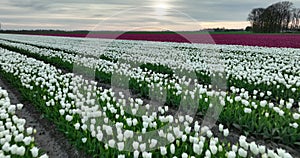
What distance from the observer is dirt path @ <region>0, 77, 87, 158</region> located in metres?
5.13

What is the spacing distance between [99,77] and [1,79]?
3509 millimetres

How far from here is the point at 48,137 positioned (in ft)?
19.1

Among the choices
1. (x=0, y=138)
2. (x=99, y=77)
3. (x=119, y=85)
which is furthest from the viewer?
(x=99, y=77)

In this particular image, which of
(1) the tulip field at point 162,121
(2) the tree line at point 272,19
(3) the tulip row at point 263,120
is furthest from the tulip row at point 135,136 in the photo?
(2) the tree line at point 272,19

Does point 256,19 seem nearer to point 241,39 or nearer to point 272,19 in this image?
point 272,19

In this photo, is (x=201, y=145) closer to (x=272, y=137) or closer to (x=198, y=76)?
(x=272, y=137)

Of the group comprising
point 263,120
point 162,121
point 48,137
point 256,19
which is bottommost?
point 48,137

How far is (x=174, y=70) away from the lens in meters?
11.6

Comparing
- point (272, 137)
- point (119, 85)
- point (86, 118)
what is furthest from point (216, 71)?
point (86, 118)

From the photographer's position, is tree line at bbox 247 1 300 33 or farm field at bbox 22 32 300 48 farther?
tree line at bbox 247 1 300 33

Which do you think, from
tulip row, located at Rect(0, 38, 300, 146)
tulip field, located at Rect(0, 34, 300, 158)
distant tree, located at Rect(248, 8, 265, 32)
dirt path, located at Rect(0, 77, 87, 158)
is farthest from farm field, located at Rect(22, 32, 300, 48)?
distant tree, located at Rect(248, 8, 265, 32)

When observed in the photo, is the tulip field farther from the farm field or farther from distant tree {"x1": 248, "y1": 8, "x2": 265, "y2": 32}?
distant tree {"x1": 248, "y1": 8, "x2": 265, "y2": 32}

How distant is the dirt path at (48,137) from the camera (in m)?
5.13

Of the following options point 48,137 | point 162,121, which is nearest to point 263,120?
point 162,121
